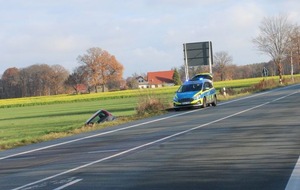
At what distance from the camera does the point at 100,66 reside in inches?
5453

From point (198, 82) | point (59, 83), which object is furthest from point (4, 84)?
point (198, 82)

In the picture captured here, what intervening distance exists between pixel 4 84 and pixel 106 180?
153 m

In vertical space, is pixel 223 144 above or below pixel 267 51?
below

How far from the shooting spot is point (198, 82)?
34219 mm

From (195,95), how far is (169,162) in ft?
72.8

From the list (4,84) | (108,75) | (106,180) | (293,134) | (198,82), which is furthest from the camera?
(4,84)

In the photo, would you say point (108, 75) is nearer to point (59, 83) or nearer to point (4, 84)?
point (59, 83)

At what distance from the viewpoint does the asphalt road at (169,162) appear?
827 centimetres

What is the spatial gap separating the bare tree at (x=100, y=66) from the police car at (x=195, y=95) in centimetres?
10404

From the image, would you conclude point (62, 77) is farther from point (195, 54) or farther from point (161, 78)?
point (195, 54)

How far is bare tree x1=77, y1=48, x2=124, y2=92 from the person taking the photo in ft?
451

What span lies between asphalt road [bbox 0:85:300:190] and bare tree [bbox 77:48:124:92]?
398 feet

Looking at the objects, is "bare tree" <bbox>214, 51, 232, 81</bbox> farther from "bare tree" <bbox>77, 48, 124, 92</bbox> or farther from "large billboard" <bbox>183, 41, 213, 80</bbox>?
"large billboard" <bbox>183, 41, 213, 80</bbox>

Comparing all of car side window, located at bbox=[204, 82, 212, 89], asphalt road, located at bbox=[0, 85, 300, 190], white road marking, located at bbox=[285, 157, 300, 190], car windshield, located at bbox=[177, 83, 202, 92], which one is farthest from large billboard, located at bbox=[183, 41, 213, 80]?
white road marking, located at bbox=[285, 157, 300, 190]
